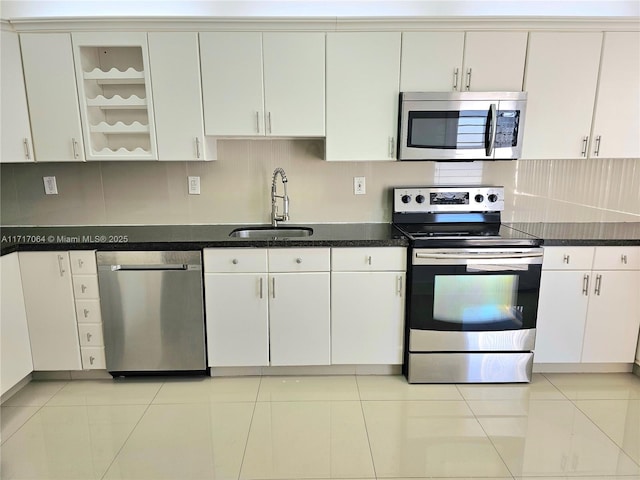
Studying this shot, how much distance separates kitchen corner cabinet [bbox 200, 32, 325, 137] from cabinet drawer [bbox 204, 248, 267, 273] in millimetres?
708

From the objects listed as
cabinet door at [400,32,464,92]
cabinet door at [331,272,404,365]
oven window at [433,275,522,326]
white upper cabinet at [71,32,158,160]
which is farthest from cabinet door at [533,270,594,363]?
white upper cabinet at [71,32,158,160]

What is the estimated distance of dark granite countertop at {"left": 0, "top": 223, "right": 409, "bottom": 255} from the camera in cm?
241

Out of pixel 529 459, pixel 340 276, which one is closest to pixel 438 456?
pixel 529 459

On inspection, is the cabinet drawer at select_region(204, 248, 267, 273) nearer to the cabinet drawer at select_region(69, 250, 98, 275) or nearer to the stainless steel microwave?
the cabinet drawer at select_region(69, 250, 98, 275)

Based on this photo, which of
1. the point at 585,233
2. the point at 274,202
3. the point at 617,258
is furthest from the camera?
the point at 274,202

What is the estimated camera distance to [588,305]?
253 centimetres

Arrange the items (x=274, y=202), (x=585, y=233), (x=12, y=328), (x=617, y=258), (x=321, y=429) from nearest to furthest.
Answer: (x=321, y=429)
(x=12, y=328)
(x=617, y=258)
(x=585, y=233)
(x=274, y=202)

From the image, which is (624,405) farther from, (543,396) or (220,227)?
(220,227)

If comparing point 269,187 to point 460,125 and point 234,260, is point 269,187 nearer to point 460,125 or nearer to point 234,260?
point 234,260

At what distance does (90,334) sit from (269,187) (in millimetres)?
1424

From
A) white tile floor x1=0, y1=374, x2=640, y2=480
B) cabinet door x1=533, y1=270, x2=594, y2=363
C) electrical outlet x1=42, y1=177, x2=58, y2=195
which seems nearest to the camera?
white tile floor x1=0, y1=374, x2=640, y2=480

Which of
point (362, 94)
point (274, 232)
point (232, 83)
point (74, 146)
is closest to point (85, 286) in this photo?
point (74, 146)

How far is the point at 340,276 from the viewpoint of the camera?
8.16 ft

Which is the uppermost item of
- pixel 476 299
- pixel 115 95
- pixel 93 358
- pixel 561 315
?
pixel 115 95
